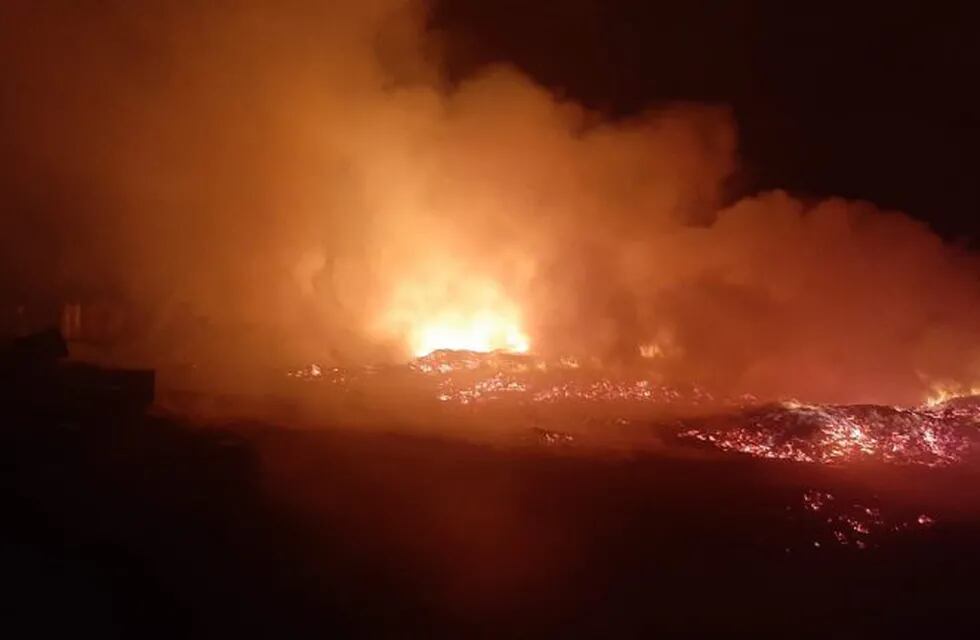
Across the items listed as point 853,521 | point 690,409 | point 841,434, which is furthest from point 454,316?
point 853,521

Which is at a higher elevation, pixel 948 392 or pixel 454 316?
pixel 454 316

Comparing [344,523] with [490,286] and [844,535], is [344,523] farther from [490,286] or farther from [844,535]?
[490,286]

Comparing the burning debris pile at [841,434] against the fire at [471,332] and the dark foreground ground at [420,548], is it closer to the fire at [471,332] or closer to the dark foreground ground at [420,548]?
the dark foreground ground at [420,548]

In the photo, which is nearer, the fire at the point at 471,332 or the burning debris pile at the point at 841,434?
the burning debris pile at the point at 841,434

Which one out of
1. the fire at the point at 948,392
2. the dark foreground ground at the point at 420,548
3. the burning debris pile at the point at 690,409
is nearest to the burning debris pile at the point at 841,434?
the burning debris pile at the point at 690,409

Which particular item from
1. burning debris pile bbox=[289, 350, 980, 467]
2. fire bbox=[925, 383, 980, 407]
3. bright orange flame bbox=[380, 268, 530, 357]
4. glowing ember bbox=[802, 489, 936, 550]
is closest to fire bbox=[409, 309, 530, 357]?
bright orange flame bbox=[380, 268, 530, 357]

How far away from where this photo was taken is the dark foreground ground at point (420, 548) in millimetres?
6828

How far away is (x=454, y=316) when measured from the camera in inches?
745

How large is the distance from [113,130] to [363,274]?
6.42 metres

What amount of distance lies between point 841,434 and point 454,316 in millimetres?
8258

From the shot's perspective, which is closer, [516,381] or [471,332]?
[516,381]

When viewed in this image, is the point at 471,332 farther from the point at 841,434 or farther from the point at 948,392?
the point at 948,392

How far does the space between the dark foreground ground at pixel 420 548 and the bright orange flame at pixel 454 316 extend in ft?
23.9

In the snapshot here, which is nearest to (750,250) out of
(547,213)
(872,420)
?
(547,213)
